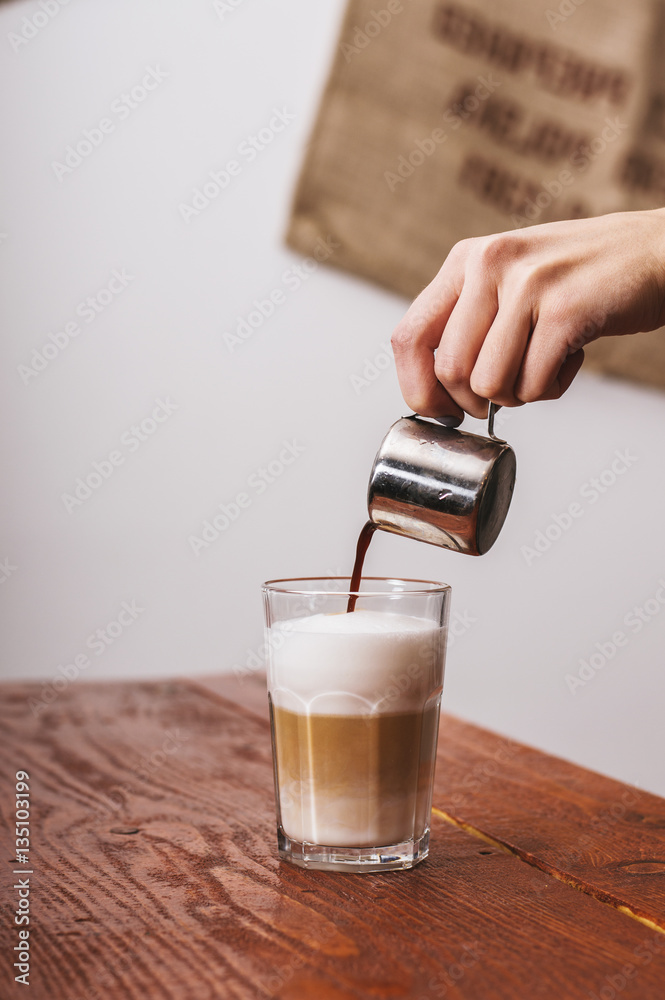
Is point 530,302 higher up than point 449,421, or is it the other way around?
point 530,302

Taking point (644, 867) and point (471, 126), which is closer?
point (644, 867)

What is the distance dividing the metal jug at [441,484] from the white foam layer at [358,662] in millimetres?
103

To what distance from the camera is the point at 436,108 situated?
2.66 m

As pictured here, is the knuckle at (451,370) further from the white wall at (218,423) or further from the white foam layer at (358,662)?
the white wall at (218,423)

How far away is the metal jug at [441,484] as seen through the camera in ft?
3.06

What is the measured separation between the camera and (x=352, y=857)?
875mm

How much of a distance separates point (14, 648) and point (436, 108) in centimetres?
194

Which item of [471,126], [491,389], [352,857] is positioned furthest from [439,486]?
[471,126]

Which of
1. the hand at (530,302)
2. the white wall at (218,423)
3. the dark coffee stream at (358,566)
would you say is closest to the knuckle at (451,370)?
the hand at (530,302)

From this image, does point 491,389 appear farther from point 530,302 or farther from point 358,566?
point 358,566

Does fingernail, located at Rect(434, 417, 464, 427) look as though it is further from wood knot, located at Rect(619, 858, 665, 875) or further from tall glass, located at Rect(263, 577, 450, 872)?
wood knot, located at Rect(619, 858, 665, 875)

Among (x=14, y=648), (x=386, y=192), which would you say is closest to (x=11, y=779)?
(x=14, y=648)

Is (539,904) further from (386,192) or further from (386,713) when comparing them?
(386,192)

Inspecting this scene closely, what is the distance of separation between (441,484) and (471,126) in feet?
6.74
